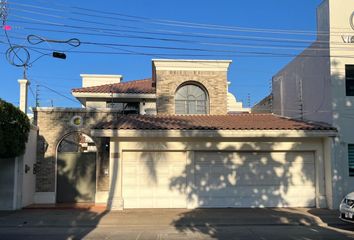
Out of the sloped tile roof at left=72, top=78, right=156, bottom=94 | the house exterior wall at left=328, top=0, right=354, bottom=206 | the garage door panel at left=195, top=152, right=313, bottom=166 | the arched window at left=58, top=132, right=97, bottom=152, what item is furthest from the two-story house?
the sloped tile roof at left=72, top=78, right=156, bottom=94

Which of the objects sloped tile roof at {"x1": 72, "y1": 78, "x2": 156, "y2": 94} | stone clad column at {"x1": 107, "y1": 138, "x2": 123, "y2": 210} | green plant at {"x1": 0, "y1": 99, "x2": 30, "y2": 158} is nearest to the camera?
green plant at {"x1": 0, "y1": 99, "x2": 30, "y2": 158}

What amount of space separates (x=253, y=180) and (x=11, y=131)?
9.57m

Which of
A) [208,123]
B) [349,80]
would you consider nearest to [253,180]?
[208,123]

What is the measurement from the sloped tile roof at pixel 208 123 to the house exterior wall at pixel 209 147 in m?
0.55

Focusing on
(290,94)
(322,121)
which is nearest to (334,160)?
(322,121)

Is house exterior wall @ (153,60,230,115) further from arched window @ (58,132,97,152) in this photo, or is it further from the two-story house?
arched window @ (58,132,97,152)

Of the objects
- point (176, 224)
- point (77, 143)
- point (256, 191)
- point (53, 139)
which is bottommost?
point (176, 224)

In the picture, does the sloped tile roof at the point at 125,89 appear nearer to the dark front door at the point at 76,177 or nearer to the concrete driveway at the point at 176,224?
the dark front door at the point at 76,177

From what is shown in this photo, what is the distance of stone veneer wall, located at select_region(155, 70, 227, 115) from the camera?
23562 millimetres

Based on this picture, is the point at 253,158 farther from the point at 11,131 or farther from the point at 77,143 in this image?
the point at 11,131

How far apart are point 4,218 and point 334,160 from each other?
1232 cm

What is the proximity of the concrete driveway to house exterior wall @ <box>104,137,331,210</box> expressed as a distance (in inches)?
46.5

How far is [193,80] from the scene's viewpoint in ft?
78.3

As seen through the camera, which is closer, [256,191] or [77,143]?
[256,191]
